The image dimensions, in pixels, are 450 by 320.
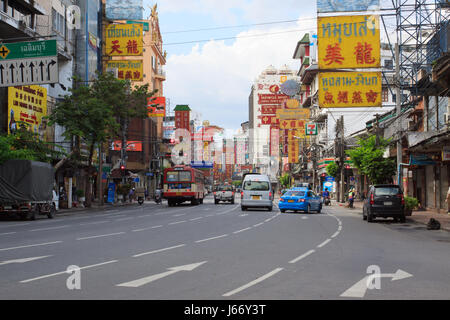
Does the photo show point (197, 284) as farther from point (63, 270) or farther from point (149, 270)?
point (63, 270)

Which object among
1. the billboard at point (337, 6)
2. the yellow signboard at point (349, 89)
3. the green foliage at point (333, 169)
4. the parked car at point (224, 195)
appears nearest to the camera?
the billboard at point (337, 6)

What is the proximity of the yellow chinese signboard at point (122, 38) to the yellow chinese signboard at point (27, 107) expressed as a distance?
7.63 m

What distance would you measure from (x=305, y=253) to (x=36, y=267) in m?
6.16

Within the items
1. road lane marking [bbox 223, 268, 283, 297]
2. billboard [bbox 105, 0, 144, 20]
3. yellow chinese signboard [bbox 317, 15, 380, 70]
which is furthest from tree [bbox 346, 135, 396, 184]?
road lane marking [bbox 223, 268, 283, 297]

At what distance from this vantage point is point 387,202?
25.6 metres

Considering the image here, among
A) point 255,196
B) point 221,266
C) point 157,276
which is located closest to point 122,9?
point 255,196

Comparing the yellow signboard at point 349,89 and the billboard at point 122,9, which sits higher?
the billboard at point 122,9

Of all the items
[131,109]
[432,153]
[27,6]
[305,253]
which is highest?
[27,6]

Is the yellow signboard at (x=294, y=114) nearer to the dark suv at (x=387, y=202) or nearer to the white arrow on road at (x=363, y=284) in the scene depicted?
the dark suv at (x=387, y=202)

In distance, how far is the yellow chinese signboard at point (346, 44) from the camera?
26047 mm

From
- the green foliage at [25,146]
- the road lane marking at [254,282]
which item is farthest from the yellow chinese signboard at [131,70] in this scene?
the road lane marking at [254,282]

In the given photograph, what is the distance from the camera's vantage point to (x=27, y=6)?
35625 millimetres
